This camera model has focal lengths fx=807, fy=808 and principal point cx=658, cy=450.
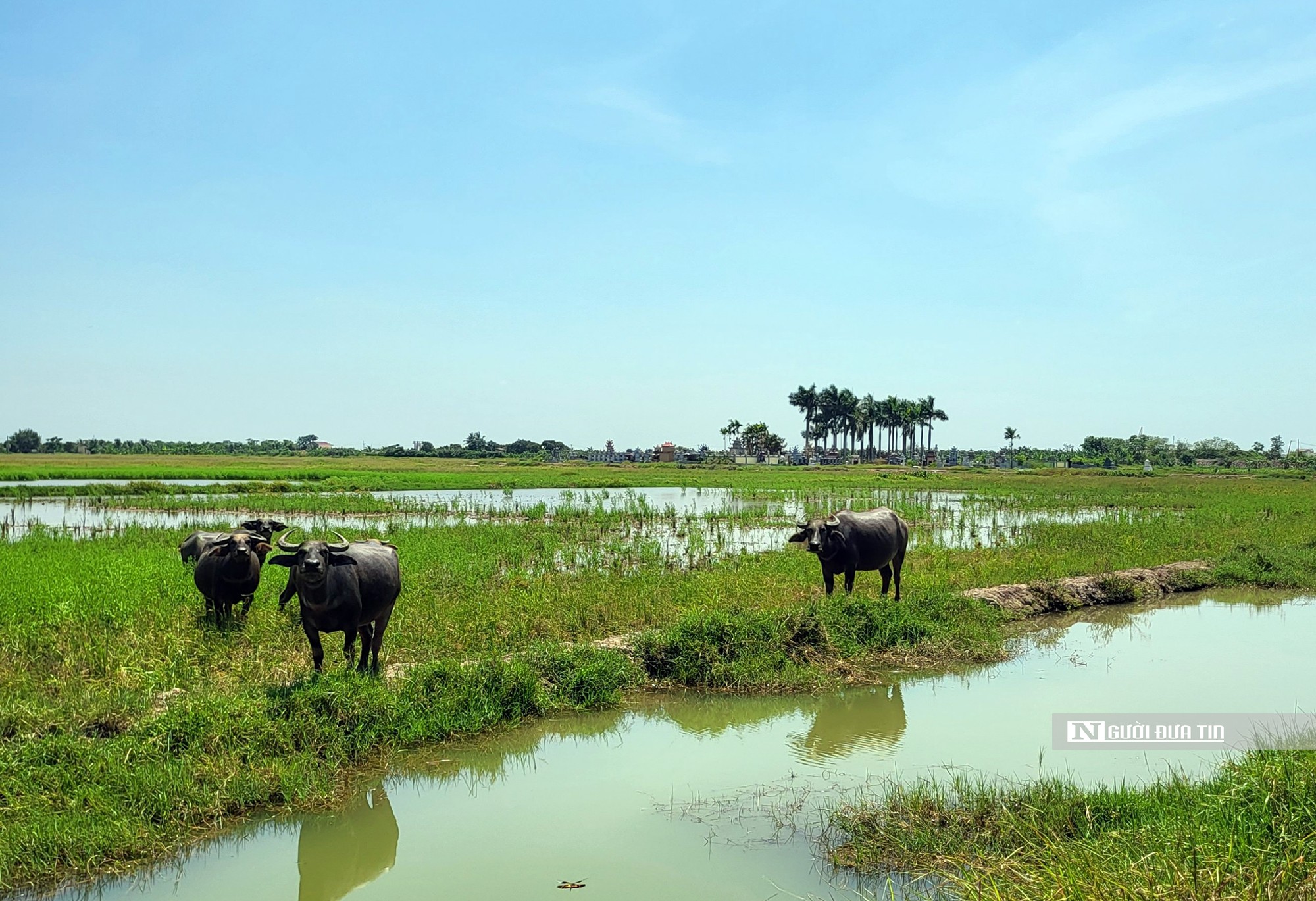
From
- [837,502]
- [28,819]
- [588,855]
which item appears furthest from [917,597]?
[837,502]

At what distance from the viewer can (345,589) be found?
21.2 ft

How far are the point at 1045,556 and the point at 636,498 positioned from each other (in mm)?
17745

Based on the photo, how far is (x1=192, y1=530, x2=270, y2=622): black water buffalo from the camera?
821 cm

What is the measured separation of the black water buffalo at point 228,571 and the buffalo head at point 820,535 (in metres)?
5.97

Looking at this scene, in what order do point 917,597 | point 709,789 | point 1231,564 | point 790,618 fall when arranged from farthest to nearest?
point 1231,564 < point 917,597 < point 790,618 < point 709,789

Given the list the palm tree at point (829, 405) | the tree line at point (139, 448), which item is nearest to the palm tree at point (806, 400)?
the palm tree at point (829, 405)

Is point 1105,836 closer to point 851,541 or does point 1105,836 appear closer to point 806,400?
point 851,541

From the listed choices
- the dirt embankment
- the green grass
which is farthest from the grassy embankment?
the green grass

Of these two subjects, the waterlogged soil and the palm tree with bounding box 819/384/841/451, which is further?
the palm tree with bounding box 819/384/841/451

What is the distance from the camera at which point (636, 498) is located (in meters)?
30.5

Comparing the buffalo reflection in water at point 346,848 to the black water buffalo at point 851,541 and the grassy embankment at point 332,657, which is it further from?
the black water buffalo at point 851,541

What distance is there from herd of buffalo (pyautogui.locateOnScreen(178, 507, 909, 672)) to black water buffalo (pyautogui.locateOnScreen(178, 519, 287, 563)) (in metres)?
0.02

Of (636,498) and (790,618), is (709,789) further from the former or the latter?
(636,498)

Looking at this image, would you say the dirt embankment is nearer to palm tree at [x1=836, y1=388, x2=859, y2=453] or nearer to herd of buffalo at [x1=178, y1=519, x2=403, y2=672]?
herd of buffalo at [x1=178, y1=519, x2=403, y2=672]
